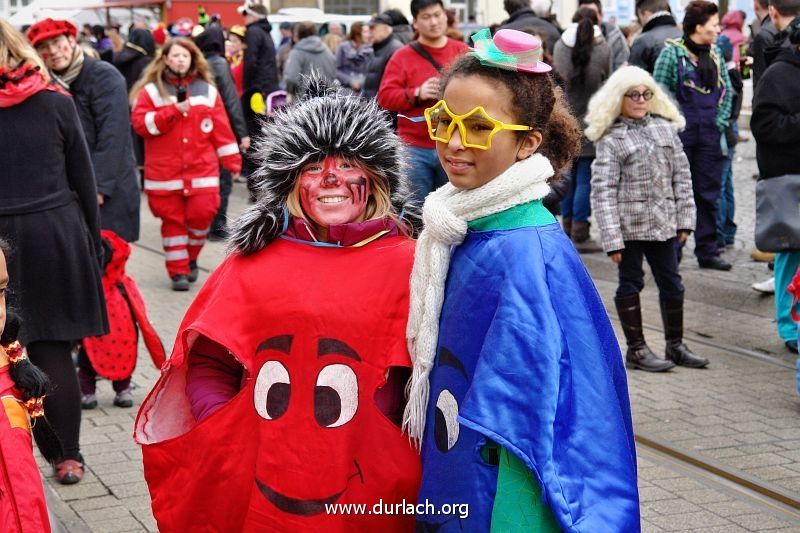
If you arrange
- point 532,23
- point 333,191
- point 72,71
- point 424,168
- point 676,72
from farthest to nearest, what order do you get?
point 532,23 < point 676,72 < point 424,168 < point 72,71 < point 333,191

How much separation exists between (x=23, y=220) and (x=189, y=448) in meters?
2.23

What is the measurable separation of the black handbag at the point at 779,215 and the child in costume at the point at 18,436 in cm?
461

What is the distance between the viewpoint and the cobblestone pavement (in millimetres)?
4824

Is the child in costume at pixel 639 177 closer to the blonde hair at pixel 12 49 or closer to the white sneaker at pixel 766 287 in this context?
the white sneaker at pixel 766 287

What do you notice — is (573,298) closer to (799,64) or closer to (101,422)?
(101,422)

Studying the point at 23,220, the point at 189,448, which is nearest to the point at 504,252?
the point at 189,448

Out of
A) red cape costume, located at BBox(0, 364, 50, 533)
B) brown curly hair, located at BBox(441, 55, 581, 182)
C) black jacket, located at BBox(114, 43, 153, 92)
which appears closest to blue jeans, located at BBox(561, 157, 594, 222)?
black jacket, located at BBox(114, 43, 153, 92)

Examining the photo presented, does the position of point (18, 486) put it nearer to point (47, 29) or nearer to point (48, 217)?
point (48, 217)

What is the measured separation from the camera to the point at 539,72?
9.25 feet

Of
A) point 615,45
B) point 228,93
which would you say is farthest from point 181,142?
point 615,45

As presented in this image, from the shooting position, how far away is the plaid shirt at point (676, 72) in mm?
8938

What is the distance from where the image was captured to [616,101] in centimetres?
677

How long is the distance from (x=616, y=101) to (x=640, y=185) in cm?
48

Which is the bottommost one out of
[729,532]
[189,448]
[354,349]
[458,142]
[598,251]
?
[598,251]
